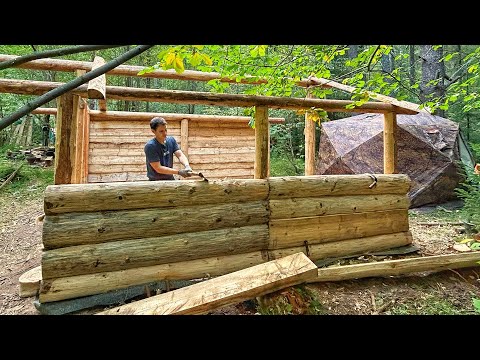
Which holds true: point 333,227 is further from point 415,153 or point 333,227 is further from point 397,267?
point 415,153

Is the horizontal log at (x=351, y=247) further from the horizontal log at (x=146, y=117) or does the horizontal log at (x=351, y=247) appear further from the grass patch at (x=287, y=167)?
the grass patch at (x=287, y=167)

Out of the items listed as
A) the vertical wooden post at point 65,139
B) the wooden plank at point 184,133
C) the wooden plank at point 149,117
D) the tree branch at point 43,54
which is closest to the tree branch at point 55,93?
the tree branch at point 43,54

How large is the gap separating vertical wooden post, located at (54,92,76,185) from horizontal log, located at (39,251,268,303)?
43.0 inches

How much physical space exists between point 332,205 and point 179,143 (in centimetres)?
499

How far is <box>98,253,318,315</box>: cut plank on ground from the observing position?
2469mm

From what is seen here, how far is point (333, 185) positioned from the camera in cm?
413

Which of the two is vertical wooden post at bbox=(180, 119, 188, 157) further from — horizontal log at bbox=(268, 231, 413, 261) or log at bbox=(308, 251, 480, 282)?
log at bbox=(308, 251, 480, 282)

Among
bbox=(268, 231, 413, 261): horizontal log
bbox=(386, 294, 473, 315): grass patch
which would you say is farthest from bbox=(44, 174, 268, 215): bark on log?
bbox=(386, 294, 473, 315): grass patch

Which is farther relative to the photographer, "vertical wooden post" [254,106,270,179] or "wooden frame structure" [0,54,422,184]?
"vertical wooden post" [254,106,270,179]

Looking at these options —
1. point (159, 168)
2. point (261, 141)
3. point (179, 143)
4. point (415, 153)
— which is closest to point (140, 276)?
point (159, 168)
